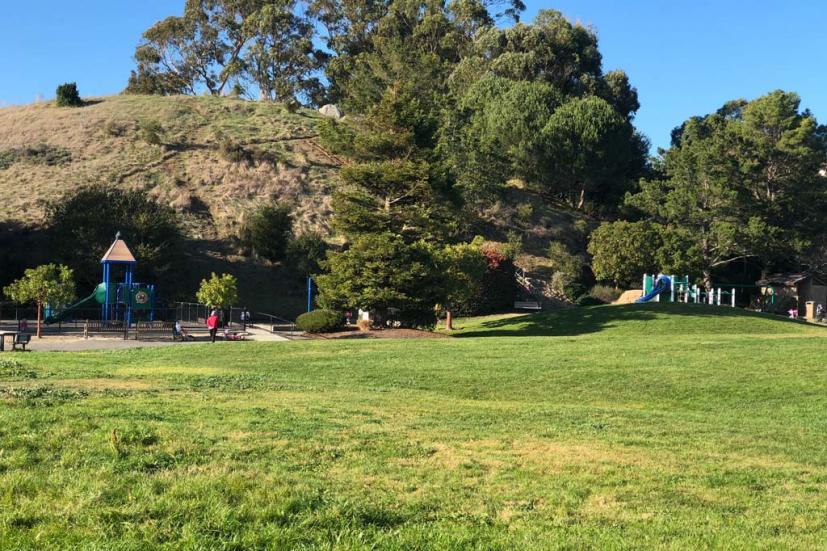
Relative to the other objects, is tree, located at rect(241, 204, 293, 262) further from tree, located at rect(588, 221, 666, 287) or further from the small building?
the small building

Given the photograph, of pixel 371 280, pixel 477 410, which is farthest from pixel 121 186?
pixel 477 410

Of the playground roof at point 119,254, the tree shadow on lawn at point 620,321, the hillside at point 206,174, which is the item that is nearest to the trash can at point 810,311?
the tree shadow on lawn at point 620,321

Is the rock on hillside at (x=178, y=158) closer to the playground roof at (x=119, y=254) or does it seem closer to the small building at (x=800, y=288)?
the playground roof at (x=119, y=254)

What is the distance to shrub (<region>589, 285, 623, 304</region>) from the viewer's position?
60312mm

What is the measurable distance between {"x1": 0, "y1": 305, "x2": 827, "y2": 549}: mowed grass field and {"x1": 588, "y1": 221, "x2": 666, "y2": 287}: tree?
4112 centimetres

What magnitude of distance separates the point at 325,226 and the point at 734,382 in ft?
162

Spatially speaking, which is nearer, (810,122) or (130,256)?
(130,256)

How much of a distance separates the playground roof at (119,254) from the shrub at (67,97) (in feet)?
165

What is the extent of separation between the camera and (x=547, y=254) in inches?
2692

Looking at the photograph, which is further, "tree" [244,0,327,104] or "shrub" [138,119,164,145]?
"tree" [244,0,327,104]

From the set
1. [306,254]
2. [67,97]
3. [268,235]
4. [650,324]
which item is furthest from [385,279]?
[67,97]

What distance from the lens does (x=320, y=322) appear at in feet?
119

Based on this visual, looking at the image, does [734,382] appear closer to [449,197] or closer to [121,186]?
[449,197]

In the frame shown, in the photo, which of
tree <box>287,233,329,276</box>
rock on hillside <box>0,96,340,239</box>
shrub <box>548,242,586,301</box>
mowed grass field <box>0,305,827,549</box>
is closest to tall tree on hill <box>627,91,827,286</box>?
→ shrub <box>548,242,586,301</box>
